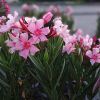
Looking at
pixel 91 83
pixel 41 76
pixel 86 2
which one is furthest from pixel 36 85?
pixel 86 2

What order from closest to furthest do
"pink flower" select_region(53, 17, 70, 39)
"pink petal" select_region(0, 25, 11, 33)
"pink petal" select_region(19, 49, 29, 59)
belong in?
"pink petal" select_region(19, 49, 29, 59)
"pink petal" select_region(0, 25, 11, 33)
"pink flower" select_region(53, 17, 70, 39)

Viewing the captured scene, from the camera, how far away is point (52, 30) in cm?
263

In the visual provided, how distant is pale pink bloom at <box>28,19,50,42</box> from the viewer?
2482 mm

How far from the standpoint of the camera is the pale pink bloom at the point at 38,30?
8.14ft

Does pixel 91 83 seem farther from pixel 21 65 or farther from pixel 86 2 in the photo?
pixel 86 2

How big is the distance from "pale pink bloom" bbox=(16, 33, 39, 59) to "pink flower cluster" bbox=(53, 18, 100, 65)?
0.90 ft

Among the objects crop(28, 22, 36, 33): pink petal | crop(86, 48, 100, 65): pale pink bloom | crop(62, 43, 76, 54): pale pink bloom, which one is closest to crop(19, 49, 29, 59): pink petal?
crop(28, 22, 36, 33): pink petal

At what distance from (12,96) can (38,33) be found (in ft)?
1.40

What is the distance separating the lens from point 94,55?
2.67m

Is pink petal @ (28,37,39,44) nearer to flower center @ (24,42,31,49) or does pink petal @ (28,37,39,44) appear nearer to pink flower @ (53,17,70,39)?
flower center @ (24,42,31,49)

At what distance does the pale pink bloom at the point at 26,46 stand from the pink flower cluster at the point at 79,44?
27 cm

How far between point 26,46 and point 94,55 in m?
0.45

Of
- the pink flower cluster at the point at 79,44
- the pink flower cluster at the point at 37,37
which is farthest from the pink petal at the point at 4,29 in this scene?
the pink flower cluster at the point at 79,44

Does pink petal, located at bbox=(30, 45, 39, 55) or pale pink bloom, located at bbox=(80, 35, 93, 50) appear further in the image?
pale pink bloom, located at bbox=(80, 35, 93, 50)
